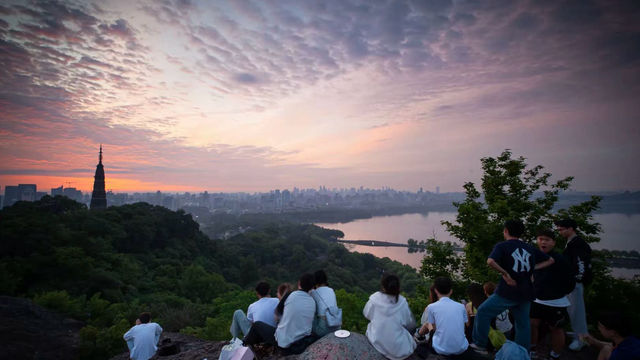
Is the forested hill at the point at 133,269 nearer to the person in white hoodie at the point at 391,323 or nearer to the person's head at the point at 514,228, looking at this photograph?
the person in white hoodie at the point at 391,323

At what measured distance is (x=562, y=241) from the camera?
6500 mm

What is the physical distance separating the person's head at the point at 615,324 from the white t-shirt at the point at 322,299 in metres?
2.55

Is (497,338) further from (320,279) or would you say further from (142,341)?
(142,341)

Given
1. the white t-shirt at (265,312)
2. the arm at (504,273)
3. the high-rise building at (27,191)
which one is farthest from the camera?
the high-rise building at (27,191)

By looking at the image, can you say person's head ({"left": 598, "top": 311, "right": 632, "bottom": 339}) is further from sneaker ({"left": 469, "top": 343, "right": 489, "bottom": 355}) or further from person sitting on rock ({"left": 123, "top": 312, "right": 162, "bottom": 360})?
person sitting on rock ({"left": 123, "top": 312, "right": 162, "bottom": 360})

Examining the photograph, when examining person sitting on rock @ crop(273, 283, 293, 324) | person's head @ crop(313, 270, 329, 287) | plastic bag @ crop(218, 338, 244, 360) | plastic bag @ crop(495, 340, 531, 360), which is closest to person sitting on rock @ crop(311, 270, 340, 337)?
person's head @ crop(313, 270, 329, 287)

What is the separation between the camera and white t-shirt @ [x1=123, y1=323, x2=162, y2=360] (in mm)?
4352

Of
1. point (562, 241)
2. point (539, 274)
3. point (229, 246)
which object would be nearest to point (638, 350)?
point (539, 274)

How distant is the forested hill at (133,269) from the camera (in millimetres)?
11695

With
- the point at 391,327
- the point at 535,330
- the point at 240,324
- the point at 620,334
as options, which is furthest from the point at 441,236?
the point at 391,327

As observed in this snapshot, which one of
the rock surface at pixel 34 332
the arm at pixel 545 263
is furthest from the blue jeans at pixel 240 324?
the rock surface at pixel 34 332

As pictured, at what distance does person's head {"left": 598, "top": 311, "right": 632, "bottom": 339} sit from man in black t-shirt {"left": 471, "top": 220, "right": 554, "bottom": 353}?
524mm

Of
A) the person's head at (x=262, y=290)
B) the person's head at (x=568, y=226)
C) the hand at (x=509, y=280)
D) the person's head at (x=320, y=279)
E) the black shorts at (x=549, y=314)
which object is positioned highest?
the person's head at (x=568, y=226)

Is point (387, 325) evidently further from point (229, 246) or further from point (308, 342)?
point (229, 246)
